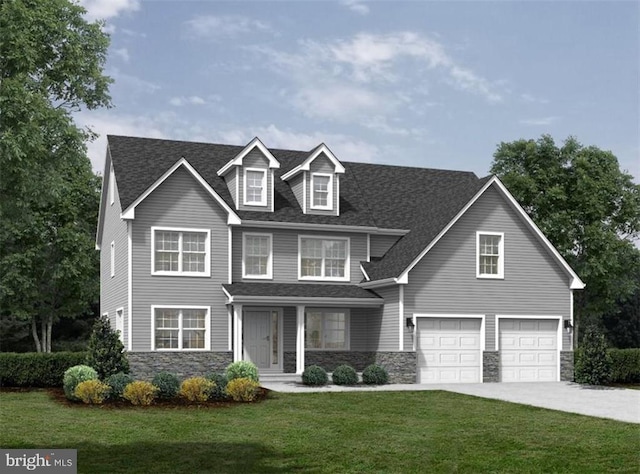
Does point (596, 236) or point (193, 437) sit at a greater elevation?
point (596, 236)

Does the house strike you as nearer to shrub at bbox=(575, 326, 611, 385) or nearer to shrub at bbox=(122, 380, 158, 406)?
shrub at bbox=(575, 326, 611, 385)

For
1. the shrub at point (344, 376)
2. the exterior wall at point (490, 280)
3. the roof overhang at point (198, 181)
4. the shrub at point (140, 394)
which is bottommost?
the shrub at point (344, 376)

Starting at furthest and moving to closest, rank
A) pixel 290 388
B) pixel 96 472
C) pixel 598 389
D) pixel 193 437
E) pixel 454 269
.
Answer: pixel 454 269 < pixel 598 389 < pixel 290 388 < pixel 193 437 < pixel 96 472

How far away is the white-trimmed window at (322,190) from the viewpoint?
36.8 meters

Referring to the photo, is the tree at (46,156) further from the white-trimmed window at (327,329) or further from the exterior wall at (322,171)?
the white-trimmed window at (327,329)

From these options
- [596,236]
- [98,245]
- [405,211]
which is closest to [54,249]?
[98,245]

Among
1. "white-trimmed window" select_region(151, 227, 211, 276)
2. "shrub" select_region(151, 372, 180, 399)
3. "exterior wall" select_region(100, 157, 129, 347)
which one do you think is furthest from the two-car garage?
"exterior wall" select_region(100, 157, 129, 347)

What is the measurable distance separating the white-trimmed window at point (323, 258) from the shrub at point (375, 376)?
5.85m

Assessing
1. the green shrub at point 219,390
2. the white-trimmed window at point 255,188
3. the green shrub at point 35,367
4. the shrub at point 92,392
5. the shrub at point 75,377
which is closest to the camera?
the shrub at point 92,392

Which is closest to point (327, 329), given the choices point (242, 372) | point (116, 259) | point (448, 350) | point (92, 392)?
point (448, 350)

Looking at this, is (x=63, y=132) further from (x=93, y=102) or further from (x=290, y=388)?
(x=290, y=388)

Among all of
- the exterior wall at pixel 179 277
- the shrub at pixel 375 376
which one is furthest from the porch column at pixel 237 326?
the shrub at pixel 375 376

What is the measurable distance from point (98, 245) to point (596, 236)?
29.9 meters

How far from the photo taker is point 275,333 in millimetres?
35688
